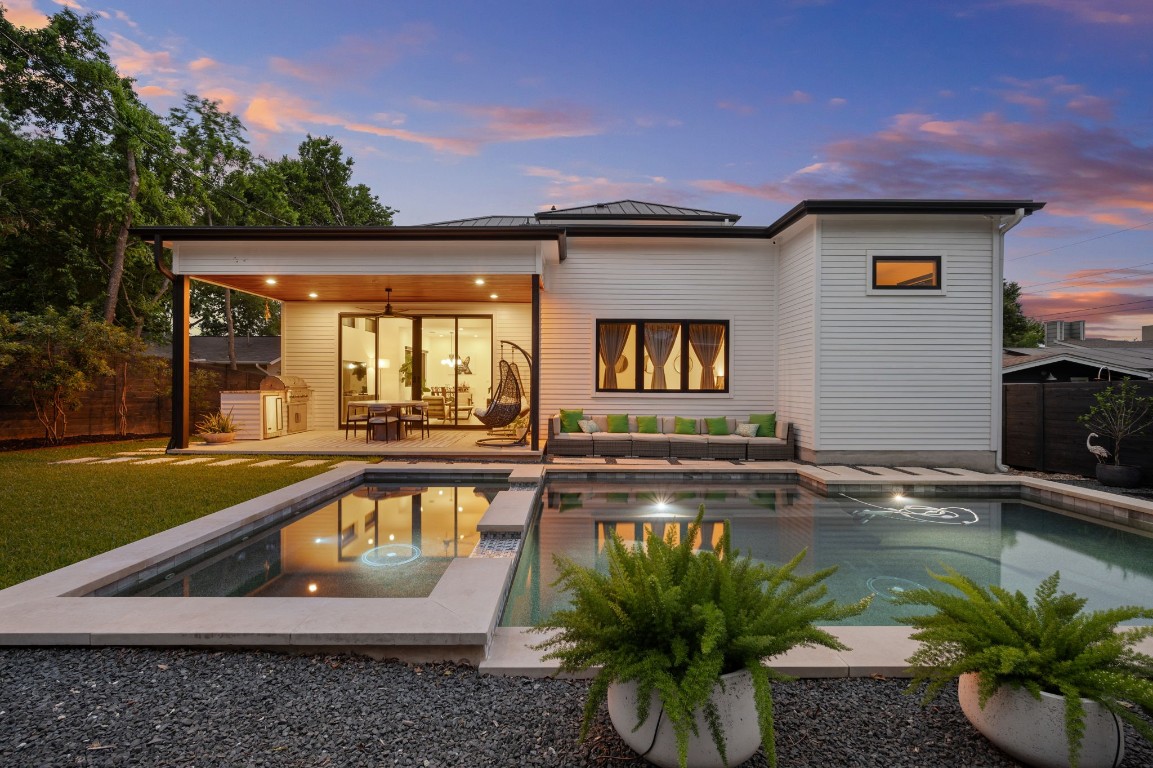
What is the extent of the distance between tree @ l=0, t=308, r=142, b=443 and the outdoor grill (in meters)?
2.50

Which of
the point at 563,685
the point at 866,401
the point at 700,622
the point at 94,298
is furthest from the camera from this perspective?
the point at 94,298

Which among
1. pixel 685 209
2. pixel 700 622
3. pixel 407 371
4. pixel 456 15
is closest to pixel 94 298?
pixel 407 371

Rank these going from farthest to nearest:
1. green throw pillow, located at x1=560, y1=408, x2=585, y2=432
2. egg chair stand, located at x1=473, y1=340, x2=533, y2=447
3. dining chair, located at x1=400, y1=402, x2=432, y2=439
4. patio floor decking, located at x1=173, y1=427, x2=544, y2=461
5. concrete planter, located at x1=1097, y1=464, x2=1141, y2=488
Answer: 1. dining chair, located at x1=400, y1=402, x2=432, y2=439
2. egg chair stand, located at x1=473, y1=340, x2=533, y2=447
3. green throw pillow, located at x1=560, y1=408, x2=585, y2=432
4. patio floor decking, located at x1=173, y1=427, x2=544, y2=461
5. concrete planter, located at x1=1097, y1=464, x2=1141, y2=488

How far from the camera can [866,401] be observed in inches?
333

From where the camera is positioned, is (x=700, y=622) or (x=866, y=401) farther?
(x=866, y=401)

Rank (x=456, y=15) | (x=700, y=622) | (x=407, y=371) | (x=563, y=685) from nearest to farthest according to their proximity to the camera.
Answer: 1. (x=700, y=622)
2. (x=563, y=685)
3. (x=456, y=15)
4. (x=407, y=371)

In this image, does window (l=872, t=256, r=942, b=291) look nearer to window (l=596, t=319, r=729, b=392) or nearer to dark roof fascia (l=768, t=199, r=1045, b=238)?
dark roof fascia (l=768, t=199, r=1045, b=238)

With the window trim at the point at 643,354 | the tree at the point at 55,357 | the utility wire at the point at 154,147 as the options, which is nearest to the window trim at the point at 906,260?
the window trim at the point at 643,354

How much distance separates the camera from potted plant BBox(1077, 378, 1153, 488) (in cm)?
693

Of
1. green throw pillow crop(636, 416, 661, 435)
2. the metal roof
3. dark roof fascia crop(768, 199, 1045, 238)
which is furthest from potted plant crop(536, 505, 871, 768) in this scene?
the metal roof

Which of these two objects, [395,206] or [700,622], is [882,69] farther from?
[395,206]

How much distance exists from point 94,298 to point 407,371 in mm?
9772

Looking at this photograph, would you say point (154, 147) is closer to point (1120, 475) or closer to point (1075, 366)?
point (1120, 475)

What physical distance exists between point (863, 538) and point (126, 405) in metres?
12.8
